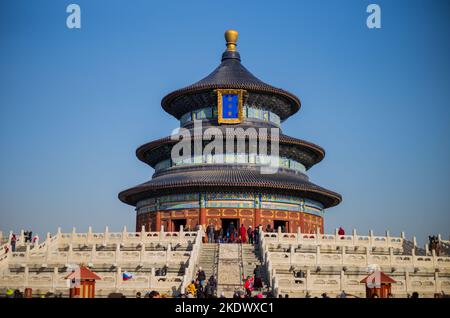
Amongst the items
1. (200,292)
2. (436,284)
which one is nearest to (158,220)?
(200,292)

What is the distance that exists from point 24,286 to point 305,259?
37.0ft

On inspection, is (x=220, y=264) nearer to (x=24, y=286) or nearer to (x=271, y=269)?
(x=271, y=269)

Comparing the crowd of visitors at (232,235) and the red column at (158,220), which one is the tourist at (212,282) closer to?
the crowd of visitors at (232,235)

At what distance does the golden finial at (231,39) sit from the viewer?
52500mm

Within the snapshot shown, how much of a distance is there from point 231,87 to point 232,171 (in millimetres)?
6410

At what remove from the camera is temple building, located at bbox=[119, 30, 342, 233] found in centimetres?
4231

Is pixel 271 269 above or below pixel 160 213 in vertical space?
below

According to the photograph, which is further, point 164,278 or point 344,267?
point 344,267

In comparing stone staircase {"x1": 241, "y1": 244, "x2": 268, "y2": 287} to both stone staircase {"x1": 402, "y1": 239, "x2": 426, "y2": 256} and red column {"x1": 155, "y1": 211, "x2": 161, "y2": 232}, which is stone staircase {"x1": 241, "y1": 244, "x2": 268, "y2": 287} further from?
red column {"x1": 155, "y1": 211, "x2": 161, "y2": 232}
